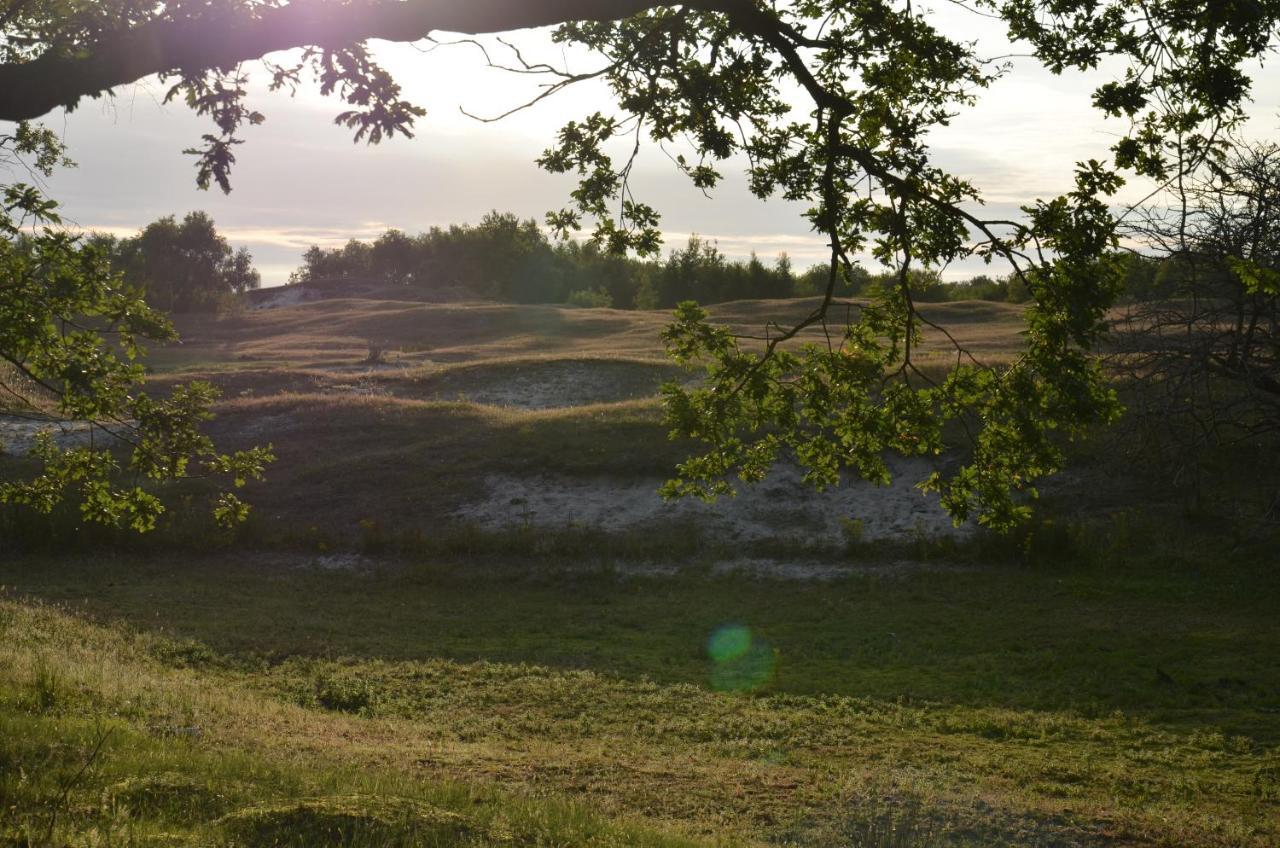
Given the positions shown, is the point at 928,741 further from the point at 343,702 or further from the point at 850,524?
the point at 850,524

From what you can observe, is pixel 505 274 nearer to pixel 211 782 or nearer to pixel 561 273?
pixel 561 273

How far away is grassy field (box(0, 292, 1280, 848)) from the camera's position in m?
9.78

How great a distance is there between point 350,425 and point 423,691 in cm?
2199

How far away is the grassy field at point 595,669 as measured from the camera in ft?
32.1

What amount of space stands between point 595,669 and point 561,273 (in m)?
120

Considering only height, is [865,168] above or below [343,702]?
above

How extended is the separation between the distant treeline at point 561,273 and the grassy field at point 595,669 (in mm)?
57718

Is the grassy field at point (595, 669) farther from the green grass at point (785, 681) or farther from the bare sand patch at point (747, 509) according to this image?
the bare sand patch at point (747, 509)

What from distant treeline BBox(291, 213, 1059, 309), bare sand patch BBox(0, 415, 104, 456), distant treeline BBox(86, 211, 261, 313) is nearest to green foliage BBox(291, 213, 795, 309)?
distant treeline BBox(291, 213, 1059, 309)

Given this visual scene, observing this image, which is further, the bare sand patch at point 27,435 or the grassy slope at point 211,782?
the bare sand patch at point 27,435

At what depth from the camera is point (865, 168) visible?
1117cm

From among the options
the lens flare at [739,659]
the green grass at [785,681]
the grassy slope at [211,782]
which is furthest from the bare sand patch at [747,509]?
the grassy slope at [211,782]

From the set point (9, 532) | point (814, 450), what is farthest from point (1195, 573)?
point (9, 532)

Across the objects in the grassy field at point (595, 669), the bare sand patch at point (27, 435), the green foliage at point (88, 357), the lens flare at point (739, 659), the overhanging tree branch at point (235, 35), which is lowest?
the lens flare at point (739, 659)
